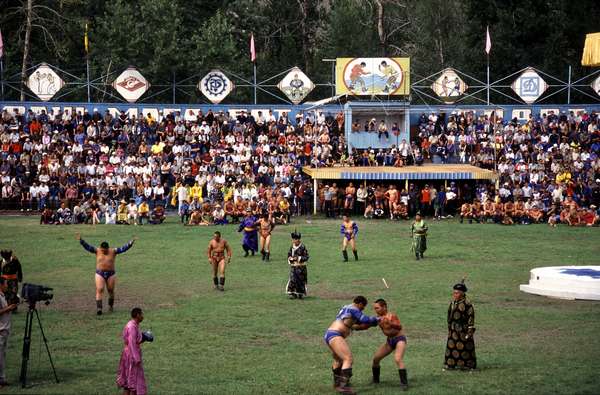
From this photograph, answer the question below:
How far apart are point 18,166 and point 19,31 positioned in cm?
1676

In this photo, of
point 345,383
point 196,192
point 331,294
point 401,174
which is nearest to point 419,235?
point 331,294

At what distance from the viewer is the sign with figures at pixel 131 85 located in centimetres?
5312

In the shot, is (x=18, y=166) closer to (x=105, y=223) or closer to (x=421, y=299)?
(x=105, y=223)

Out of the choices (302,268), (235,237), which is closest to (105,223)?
(235,237)

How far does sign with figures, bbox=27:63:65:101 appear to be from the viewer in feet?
174

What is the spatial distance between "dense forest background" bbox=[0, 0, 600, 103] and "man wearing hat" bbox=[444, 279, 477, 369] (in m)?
36.9

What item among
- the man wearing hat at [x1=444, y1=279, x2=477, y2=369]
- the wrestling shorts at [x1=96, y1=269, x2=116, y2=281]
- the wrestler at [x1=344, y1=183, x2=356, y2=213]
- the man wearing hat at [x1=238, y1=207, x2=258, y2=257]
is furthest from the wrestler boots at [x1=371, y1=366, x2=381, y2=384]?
the wrestler at [x1=344, y1=183, x2=356, y2=213]

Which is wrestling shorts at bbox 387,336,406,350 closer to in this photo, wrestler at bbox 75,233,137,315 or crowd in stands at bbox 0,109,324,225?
wrestler at bbox 75,233,137,315

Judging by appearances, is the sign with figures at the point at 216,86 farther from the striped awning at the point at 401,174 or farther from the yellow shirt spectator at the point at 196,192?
the yellow shirt spectator at the point at 196,192

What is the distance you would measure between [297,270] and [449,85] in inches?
1232

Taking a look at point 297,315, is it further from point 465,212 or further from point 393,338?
point 465,212

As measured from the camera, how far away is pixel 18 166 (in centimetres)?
4597

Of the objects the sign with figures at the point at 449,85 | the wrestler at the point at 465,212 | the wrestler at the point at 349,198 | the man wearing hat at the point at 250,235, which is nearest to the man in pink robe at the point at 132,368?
the man wearing hat at the point at 250,235

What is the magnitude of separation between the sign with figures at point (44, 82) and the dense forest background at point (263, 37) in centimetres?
420
